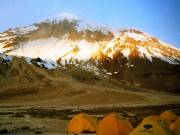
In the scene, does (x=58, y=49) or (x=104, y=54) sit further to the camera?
(x=58, y=49)

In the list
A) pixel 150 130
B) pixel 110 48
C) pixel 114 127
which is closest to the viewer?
pixel 150 130

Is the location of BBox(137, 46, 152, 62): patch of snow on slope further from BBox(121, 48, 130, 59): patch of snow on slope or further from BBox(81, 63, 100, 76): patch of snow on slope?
BBox(81, 63, 100, 76): patch of snow on slope

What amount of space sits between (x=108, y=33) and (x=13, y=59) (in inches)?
3903

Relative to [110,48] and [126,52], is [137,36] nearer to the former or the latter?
[110,48]

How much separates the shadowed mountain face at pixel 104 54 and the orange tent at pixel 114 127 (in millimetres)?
82267

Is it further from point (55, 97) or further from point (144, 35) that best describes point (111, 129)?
point (144, 35)

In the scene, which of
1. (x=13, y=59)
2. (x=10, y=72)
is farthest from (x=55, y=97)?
(x=13, y=59)

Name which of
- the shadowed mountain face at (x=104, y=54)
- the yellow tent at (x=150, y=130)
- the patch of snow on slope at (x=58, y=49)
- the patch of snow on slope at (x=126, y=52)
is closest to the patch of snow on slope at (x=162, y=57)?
the shadowed mountain face at (x=104, y=54)

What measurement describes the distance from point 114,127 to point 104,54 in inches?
5528

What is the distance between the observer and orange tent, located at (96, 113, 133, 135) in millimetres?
18875

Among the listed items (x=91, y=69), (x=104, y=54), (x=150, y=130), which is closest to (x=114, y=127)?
(x=150, y=130)

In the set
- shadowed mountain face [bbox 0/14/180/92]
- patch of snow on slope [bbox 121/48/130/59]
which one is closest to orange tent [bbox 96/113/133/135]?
shadowed mountain face [bbox 0/14/180/92]

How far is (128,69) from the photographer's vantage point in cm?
14188

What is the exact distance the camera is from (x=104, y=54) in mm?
159000
